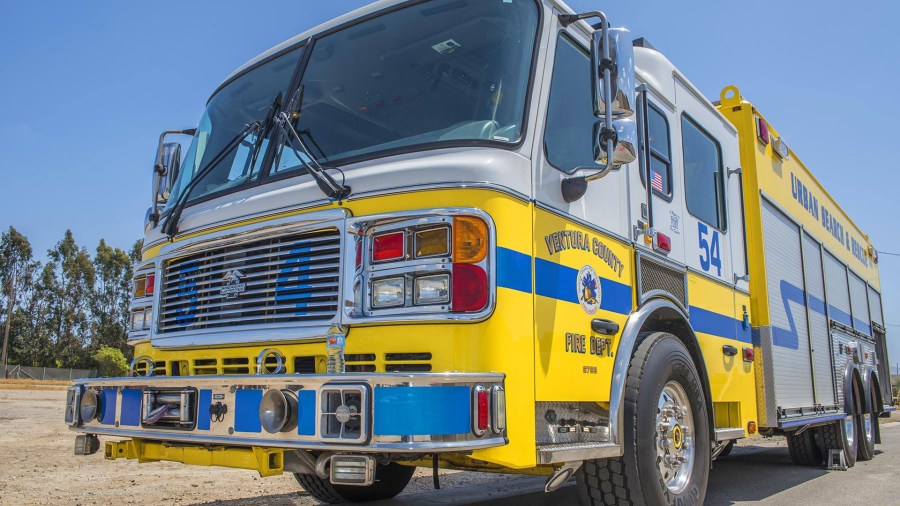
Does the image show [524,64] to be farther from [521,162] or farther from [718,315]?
[718,315]

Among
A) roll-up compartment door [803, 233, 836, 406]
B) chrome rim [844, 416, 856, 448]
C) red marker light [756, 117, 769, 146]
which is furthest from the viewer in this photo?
chrome rim [844, 416, 856, 448]

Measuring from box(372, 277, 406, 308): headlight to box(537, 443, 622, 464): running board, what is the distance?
85cm

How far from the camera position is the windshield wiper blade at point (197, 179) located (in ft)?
13.2

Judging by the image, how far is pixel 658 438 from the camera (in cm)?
392

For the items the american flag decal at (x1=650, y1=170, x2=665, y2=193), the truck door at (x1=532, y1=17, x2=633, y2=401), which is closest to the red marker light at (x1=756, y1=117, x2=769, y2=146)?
the american flag decal at (x1=650, y1=170, x2=665, y2=193)

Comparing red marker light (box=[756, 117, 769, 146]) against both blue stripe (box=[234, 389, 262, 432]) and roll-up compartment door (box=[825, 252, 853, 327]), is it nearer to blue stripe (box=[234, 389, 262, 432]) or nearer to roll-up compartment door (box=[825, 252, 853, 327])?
roll-up compartment door (box=[825, 252, 853, 327])

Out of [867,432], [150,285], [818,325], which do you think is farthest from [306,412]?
[867,432]

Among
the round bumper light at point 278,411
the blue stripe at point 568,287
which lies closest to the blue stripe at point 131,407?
the round bumper light at point 278,411

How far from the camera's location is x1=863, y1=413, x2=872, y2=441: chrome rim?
834 cm

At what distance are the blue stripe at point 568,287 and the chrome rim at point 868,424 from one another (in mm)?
6067

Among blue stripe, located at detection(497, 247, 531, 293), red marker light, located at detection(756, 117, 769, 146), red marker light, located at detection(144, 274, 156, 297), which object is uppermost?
red marker light, located at detection(756, 117, 769, 146)

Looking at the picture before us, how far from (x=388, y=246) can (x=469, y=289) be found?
412mm

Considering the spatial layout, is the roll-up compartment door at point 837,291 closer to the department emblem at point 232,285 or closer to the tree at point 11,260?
the department emblem at point 232,285

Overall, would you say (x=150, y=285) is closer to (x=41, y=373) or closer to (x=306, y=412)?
(x=306, y=412)
